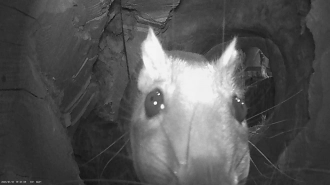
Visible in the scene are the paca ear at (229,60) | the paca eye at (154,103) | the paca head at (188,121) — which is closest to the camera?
the paca head at (188,121)

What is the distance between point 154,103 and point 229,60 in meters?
0.39

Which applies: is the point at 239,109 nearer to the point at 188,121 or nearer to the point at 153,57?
the point at 188,121

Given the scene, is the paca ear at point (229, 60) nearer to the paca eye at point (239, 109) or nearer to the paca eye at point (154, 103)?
the paca eye at point (239, 109)

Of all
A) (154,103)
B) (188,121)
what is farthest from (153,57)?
(188,121)

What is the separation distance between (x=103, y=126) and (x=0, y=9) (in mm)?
610

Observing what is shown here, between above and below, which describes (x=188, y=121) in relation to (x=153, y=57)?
below

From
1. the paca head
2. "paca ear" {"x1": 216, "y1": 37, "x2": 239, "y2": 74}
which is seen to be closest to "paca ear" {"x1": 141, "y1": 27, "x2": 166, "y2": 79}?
the paca head

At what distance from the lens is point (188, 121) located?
43.6 inches

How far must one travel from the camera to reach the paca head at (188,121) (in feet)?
3.55

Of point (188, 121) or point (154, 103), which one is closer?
point (188, 121)

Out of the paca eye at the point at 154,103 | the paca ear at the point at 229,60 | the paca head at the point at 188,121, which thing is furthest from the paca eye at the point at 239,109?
the paca eye at the point at 154,103

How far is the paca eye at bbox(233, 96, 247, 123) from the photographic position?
4.21 feet

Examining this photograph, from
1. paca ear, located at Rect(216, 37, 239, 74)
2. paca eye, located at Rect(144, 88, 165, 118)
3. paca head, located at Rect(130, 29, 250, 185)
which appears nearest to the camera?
paca head, located at Rect(130, 29, 250, 185)

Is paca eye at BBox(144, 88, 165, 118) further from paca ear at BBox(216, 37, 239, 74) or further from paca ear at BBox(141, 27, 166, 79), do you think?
paca ear at BBox(216, 37, 239, 74)
